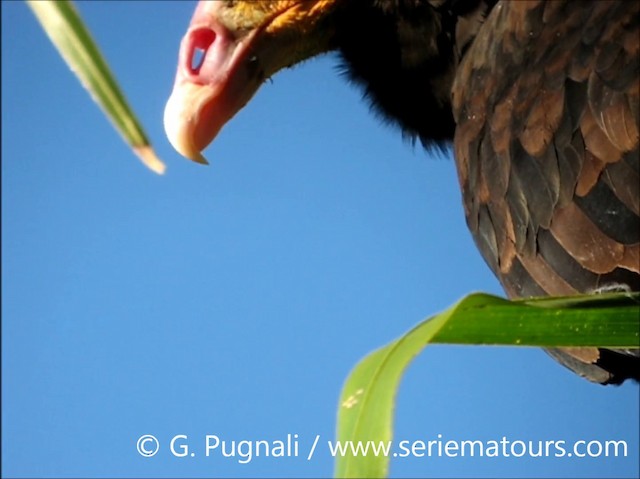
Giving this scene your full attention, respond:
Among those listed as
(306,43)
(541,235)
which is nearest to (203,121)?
(306,43)

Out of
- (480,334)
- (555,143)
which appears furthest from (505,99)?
(480,334)

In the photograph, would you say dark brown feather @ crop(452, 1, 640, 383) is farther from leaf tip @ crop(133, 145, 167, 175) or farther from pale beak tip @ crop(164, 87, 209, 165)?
leaf tip @ crop(133, 145, 167, 175)

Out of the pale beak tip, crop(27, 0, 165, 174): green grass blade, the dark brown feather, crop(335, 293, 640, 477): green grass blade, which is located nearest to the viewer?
crop(27, 0, 165, 174): green grass blade

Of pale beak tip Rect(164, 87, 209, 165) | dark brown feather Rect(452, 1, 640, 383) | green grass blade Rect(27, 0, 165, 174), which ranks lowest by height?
dark brown feather Rect(452, 1, 640, 383)

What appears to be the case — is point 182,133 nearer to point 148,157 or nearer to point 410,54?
point 410,54

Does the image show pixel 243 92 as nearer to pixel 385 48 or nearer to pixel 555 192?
pixel 385 48

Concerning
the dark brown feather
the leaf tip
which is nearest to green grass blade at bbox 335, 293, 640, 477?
the leaf tip

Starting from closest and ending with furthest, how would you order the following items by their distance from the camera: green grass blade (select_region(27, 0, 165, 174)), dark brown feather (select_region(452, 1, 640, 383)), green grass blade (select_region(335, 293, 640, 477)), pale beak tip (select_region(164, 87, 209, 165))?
green grass blade (select_region(27, 0, 165, 174)), green grass blade (select_region(335, 293, 640, 477)), dark brown feather (select_region(452, 1, 640, 383)), pale beak tip (select_region(164, 87, 209, 165))
